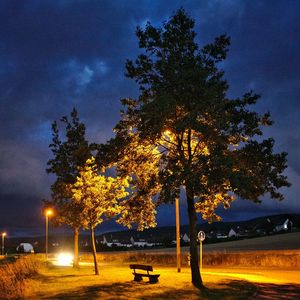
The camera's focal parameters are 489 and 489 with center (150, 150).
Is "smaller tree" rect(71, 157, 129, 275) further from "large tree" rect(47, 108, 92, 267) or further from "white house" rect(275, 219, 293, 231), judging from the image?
"white house" rect(275, 219, 293, 231)

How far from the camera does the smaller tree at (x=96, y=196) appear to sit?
32.3 meters

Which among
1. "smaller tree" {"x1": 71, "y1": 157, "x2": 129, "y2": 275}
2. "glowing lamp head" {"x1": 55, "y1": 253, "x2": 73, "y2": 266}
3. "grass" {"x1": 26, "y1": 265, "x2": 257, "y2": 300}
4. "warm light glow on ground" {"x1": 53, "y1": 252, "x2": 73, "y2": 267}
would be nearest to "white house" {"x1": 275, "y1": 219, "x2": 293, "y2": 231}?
"glowing lamp head" {"x1": 55, "y1": 253, "x2": 73, "y2": 266}

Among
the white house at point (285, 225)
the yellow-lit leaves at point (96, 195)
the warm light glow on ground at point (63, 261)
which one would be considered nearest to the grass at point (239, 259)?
the warm light glow on ground at point (63, 261)

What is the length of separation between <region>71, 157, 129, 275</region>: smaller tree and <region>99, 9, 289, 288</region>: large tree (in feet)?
24.1

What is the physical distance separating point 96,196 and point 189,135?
475 inches

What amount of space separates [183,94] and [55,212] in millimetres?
23241

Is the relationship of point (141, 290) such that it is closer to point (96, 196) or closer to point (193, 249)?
point (193, 249)

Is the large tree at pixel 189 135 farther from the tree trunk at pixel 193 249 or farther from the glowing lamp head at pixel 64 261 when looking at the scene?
the glowing lamp head at pixel 64 261

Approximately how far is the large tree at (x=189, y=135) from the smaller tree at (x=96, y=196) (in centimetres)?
A: 734

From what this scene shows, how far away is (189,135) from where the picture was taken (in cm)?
2216

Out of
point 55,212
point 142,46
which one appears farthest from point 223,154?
point 55,212

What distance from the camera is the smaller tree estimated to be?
32312mm

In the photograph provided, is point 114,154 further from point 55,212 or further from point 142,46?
point 55,212

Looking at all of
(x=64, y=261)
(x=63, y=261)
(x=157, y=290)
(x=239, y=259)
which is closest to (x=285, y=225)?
(x=64, y=261)
